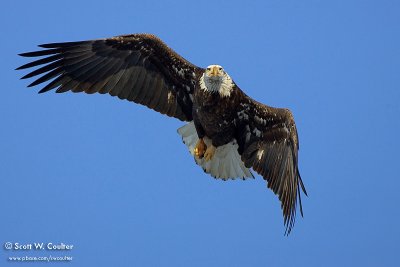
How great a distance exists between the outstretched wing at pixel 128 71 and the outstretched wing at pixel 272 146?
88cm

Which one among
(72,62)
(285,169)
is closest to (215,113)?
(285,169)

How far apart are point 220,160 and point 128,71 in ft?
6.10

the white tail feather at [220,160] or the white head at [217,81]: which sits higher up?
the white head at [217,81]

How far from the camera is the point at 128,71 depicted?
520 inches

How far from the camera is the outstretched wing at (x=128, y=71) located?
1295 centimetres

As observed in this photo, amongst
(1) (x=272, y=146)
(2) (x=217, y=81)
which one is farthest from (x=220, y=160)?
(2) (x=217, y=81)

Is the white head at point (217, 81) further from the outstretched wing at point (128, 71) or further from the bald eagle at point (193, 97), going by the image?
the outstretched wing at point (128, 71)

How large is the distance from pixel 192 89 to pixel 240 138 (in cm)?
97

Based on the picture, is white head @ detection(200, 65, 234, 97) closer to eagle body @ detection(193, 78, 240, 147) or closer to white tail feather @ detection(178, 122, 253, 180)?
eagle body @ detection(193, 78, 240, 147)

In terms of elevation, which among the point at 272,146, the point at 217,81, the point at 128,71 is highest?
the point at 128,71

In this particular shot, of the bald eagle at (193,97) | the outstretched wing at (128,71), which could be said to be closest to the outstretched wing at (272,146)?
the bald eagle at (193,97)

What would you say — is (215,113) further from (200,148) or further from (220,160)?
(220,160)

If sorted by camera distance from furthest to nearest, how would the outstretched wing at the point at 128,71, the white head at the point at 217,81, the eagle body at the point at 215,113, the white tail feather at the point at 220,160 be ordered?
the white tail feather at the point at 220,160, the outstretched wing at the point at 128,71, the eagle body at the point at 215,113, the white head at the point at 217,81

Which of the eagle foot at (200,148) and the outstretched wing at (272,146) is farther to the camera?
the eagle foot at (200,148)
